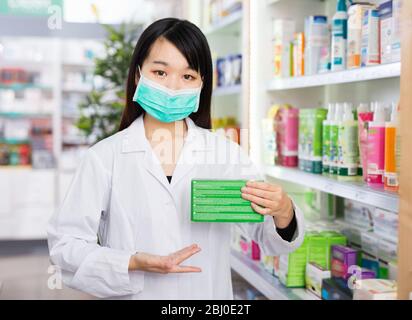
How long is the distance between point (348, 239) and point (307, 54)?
72 centimetres

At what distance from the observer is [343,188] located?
5.31ft

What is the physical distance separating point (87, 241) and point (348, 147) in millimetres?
935

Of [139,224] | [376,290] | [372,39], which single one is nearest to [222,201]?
[139,224]

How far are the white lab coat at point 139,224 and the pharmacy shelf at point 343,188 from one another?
0.34 meters

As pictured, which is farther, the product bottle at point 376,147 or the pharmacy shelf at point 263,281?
the pharmacy shelf at point 263,281

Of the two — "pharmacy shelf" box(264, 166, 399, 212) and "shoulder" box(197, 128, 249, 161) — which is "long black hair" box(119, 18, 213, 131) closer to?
"shoulder" box(197, 128, 249, 161)

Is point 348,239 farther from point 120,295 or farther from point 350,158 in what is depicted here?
point 120,295

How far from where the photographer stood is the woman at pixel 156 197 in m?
1.13

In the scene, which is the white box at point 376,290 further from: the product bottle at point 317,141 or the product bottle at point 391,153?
the product bottle at point 317,141

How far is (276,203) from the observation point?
111cm

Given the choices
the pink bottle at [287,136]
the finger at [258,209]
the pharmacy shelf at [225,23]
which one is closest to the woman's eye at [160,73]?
the finger at [258,209]

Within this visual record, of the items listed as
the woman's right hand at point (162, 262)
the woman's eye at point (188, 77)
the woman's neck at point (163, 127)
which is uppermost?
the woman's eye at point (188, 77)

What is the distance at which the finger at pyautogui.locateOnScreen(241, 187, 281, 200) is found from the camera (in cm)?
109
